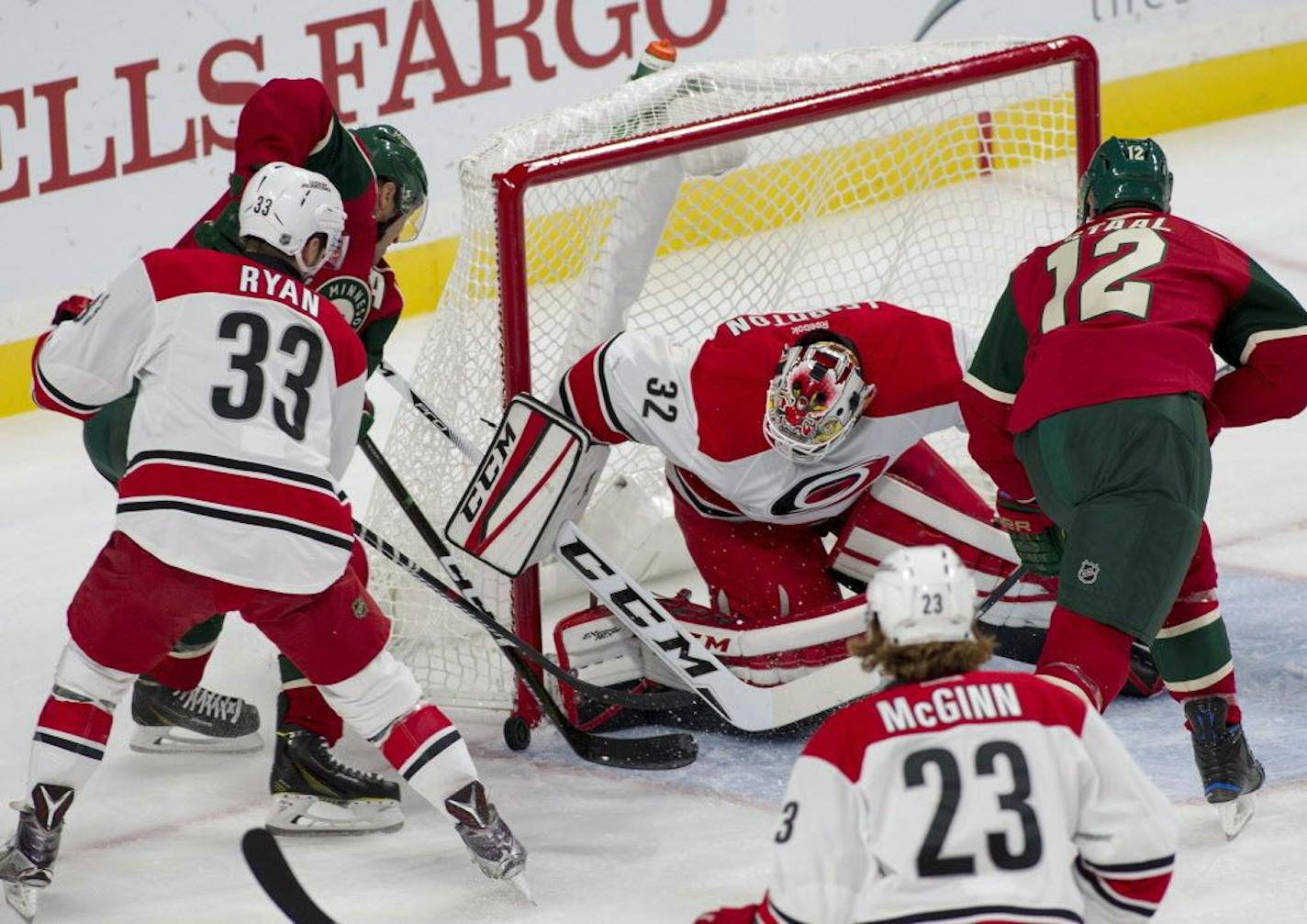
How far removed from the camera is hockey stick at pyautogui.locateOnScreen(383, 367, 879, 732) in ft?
11.7

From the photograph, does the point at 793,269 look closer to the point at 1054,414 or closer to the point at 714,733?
the point at 714,733

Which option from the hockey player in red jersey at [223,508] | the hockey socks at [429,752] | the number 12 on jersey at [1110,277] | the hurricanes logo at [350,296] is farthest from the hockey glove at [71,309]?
the number 12 on jersey at [1110,277]

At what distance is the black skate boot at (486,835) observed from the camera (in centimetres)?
307

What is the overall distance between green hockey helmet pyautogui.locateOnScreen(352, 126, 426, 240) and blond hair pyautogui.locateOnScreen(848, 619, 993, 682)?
1866 mm

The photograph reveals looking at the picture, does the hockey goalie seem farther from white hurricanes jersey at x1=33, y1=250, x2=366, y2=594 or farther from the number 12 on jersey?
white hurricanes jersey at x1=33, y1=250, x2=366, y2=594

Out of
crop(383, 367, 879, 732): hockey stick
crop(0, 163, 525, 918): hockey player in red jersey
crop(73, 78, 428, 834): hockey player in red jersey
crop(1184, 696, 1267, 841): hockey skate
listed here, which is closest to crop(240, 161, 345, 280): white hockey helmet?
crop(0, 163, 525, 918): hockey player in red jersey

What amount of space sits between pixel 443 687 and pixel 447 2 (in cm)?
260

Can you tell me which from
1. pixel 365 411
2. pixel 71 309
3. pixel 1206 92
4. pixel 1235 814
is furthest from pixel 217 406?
pixel 1206 92

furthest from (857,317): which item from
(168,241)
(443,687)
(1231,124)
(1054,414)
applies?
(1231,124)

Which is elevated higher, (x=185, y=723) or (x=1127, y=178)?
(x=1127, y=178)

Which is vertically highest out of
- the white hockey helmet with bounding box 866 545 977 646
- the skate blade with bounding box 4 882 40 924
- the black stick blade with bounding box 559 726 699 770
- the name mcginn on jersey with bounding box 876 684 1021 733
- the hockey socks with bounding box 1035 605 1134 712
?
the white hockey helmet with bounding box 866 545 977 646

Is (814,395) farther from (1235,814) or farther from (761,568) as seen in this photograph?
(1235,814)

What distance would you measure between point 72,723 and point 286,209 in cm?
75

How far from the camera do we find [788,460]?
142 inches
